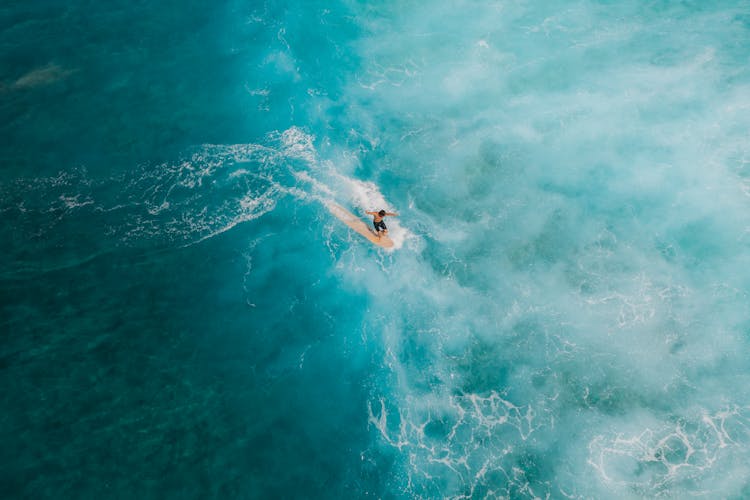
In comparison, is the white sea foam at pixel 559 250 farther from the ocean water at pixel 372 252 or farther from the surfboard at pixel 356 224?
the surfboard at pixel 356 224

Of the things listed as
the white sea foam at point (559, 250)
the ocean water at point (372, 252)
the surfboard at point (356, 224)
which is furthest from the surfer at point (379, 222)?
the white sea foam at point (559, 250)

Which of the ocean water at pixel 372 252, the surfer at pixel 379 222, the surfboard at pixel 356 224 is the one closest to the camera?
the ocean water at pixel 372 252

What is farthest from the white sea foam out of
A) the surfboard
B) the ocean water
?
the surfboard

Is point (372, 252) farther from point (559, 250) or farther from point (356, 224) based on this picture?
point (559, 250)

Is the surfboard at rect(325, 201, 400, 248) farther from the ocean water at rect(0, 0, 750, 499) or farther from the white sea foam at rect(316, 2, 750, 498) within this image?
the white sea foam at rect(316, 2, 750, 498)

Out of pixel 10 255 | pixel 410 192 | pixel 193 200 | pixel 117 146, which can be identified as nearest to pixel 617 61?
pixel 410 192

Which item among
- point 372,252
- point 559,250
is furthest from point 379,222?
point 559,250

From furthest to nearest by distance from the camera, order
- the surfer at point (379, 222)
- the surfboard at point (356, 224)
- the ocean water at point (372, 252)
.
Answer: the surfboard at point (356, 224), the surfer at point (379, 222), the ocean water at point (372, 252)
